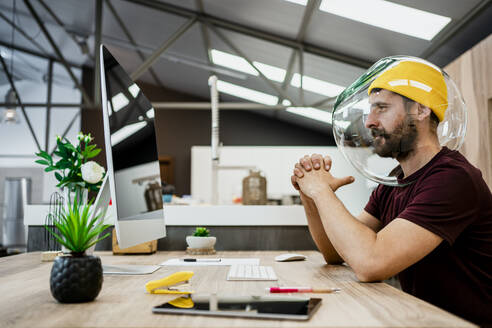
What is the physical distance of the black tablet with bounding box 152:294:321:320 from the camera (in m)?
0.65

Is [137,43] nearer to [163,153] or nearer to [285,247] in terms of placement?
[163,153]

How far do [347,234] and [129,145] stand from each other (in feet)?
2.14

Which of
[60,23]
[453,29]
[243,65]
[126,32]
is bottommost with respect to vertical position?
[453,29]

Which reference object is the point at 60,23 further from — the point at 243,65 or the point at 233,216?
the point at 233,216

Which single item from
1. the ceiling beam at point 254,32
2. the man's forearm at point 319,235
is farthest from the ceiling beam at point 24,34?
the man's forearm at point 319,235

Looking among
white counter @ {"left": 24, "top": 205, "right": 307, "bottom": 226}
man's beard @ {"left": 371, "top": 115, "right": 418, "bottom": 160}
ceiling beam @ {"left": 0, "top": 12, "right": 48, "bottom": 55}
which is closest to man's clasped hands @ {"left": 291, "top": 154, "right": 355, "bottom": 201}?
man's beard @ {"left": 371, "top": 115, "right": 418, "bottom": 160}

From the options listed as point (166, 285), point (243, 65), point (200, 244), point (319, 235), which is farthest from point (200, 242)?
point (243, 65)

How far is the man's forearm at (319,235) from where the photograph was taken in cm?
138

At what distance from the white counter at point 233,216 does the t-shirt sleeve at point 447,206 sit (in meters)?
1.04

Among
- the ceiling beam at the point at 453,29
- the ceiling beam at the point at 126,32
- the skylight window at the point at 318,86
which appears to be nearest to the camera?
the ceiling beam at the point at 453,29

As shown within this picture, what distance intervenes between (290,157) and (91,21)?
4.09 meters

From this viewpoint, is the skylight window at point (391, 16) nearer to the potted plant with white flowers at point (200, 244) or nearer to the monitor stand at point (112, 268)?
the potted plant with white flowers at point (200, 244)

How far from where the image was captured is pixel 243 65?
6.61m

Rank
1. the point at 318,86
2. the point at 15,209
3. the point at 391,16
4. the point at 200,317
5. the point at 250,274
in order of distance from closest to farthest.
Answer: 1. the point at 200,317
2. the point at 250,274
3. the point at 391,16
4. the point at 318,86
5. the point at 15,209
